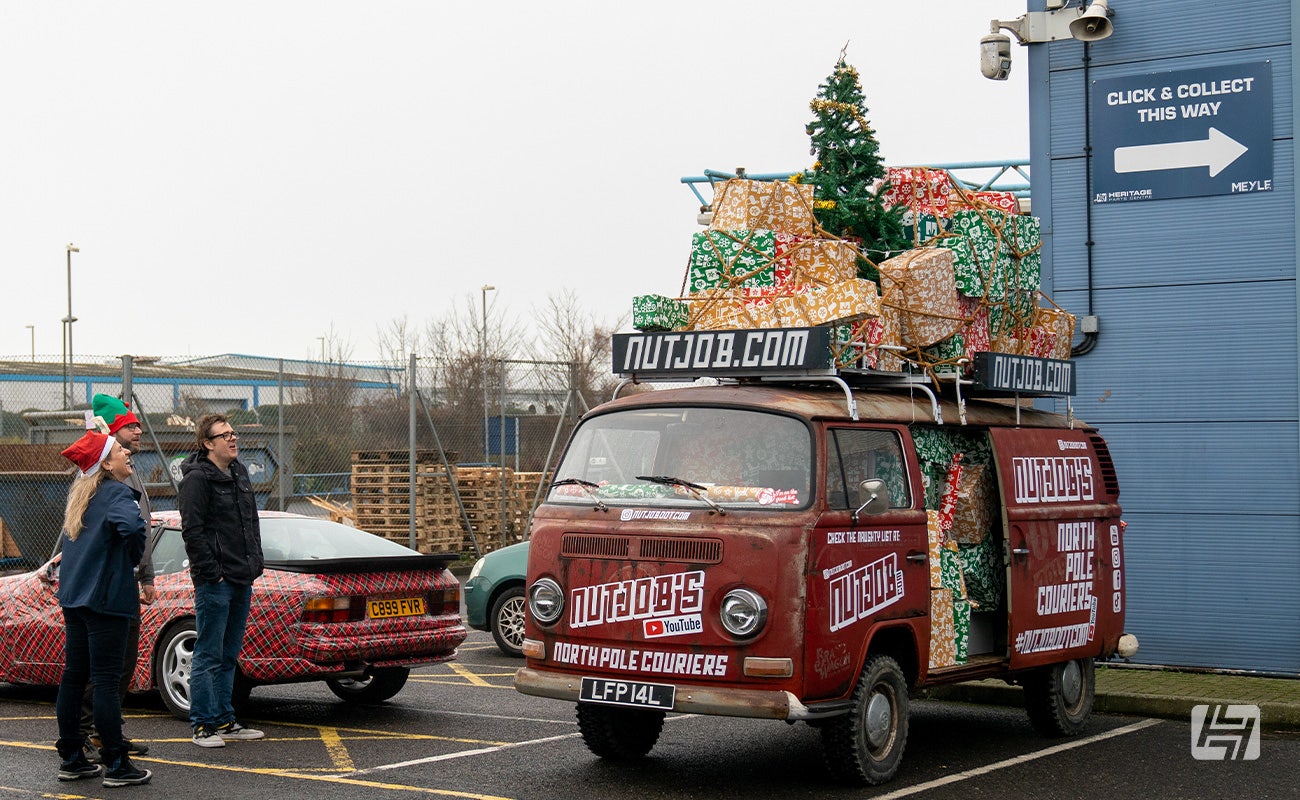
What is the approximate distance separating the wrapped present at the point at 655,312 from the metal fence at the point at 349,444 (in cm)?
1049

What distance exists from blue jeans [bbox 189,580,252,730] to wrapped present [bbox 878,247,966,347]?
4.34 m

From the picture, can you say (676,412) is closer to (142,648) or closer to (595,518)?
(595,518)

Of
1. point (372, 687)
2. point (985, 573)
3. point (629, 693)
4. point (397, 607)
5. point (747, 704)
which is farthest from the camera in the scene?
point (372, 687)

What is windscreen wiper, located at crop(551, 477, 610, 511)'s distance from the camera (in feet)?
26.8

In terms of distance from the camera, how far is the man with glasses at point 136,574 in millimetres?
8469

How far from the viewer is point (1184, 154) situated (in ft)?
40.5

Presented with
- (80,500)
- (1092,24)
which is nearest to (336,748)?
(80,500)

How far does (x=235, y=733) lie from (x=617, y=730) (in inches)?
95.6

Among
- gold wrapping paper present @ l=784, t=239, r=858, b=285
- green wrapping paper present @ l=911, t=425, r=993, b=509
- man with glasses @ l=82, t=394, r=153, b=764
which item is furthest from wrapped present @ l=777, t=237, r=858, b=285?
man with glasses @ l=82, t=394, r=153, b=764

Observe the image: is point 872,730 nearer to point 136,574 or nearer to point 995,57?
point 136,574

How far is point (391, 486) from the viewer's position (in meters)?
21.6

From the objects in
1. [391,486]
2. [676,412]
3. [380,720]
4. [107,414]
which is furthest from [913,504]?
[391,486]

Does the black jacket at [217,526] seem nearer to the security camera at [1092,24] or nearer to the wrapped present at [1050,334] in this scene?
the wrapped present at [1050,334]

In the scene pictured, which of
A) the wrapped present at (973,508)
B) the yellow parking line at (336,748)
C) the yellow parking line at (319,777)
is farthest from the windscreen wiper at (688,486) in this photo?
the yellow parking line at (336,748)
